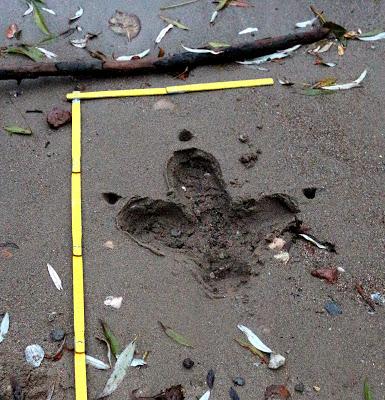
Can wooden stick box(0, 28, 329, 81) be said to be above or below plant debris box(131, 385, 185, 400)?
above

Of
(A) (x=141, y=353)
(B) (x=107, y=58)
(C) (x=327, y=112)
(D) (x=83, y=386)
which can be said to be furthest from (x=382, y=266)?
(B) (x=107, y=58)

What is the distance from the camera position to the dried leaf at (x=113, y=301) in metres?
2.28

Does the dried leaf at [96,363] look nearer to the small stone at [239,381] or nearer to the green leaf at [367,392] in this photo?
the small stone at [239,381]

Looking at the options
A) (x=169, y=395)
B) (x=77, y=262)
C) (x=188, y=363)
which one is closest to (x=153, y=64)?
(x=77, y=262)

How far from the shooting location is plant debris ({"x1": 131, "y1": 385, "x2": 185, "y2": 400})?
209 cm

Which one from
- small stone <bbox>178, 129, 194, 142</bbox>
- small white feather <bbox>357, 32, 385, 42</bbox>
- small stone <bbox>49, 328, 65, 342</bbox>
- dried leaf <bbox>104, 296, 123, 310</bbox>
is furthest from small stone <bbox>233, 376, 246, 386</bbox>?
small white feather <bbox>357, 32, 385, 42</bbox>

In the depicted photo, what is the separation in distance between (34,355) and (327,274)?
1.12 metres

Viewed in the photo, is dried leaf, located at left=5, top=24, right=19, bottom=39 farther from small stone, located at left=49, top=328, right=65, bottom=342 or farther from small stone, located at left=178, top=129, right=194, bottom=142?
small stone, located at left=49, top=328, right=65, bottom=342

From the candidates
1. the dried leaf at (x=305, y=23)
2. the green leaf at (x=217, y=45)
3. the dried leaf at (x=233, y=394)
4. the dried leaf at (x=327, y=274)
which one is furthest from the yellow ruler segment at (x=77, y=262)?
the dried leaf at (x=305, y=23)

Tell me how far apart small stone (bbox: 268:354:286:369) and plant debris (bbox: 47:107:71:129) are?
4.49ft

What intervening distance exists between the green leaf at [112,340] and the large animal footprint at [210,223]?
38cm

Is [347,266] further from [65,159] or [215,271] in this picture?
[65,159]

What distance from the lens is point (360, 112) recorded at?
2855 millimetres

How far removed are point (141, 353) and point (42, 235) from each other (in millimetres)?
636
